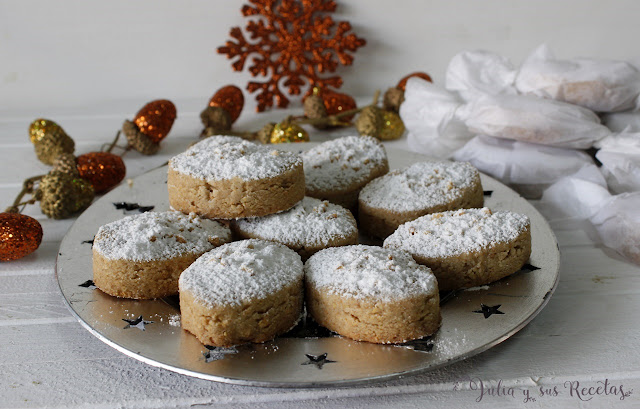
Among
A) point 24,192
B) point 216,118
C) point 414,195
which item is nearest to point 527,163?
point 414,195

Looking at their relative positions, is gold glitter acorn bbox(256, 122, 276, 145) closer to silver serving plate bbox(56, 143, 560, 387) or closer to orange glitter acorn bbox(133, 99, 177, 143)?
orange glitter acorn bbox(133, 99, 177, 143)

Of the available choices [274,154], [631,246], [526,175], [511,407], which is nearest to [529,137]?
[526,175]

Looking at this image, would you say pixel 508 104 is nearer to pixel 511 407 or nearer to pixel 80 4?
pixel 511 407

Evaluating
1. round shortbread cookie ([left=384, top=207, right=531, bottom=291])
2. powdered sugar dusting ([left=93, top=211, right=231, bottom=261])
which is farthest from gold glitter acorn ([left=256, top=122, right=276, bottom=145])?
round shortbread cookie ([left=384, top=207, right=531, bottom=291])

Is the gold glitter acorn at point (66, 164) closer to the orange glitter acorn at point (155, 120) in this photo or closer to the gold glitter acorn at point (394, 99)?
the orange glitter acorn at point (155, 120)

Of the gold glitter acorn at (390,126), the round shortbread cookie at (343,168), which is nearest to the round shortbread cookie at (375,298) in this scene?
the round shortbread cookie at (343,168)

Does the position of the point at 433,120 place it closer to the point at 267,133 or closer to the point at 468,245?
the point at 267,133
